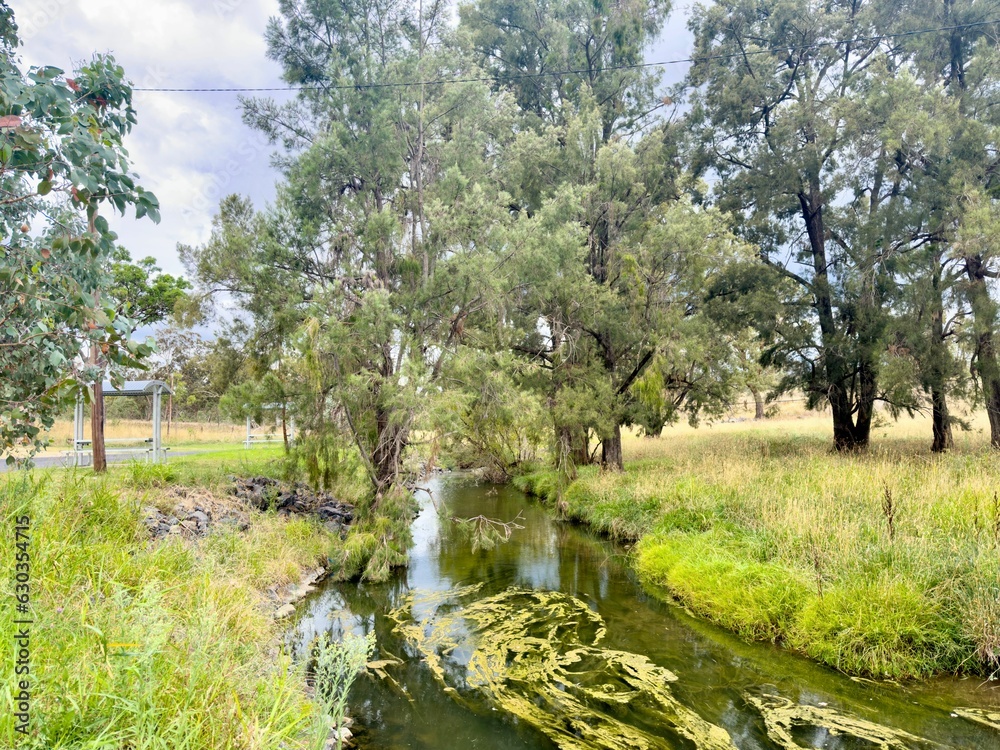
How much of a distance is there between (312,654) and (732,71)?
691 inches

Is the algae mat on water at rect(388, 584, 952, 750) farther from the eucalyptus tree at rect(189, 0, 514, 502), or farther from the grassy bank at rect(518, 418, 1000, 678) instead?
the eucalyptus tree at rect(189, 0, 514, 502)

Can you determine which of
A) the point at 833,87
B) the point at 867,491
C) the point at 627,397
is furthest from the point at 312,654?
the point at 833,87

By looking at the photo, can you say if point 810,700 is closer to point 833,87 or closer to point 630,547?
point 630,547

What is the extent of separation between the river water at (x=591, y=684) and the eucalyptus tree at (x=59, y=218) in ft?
13.1

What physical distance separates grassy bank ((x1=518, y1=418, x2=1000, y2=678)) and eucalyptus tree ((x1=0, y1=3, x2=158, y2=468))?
7124 mm

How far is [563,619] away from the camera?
771 cm

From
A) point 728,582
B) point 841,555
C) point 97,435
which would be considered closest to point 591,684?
point 728,582

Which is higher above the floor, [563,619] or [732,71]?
[732,71]

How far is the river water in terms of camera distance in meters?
4.85

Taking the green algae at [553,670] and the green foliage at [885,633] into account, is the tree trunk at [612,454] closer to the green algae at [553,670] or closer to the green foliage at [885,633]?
the green algae at [553,670]

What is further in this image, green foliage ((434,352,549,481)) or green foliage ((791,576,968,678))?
green foliage ((434,352,549,481))

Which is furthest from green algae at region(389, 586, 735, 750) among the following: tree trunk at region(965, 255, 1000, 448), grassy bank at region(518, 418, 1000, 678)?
tree trunk at region(965, 255, 1000, 448)

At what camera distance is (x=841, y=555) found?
683 centimetres

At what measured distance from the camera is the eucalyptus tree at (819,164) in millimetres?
13844
